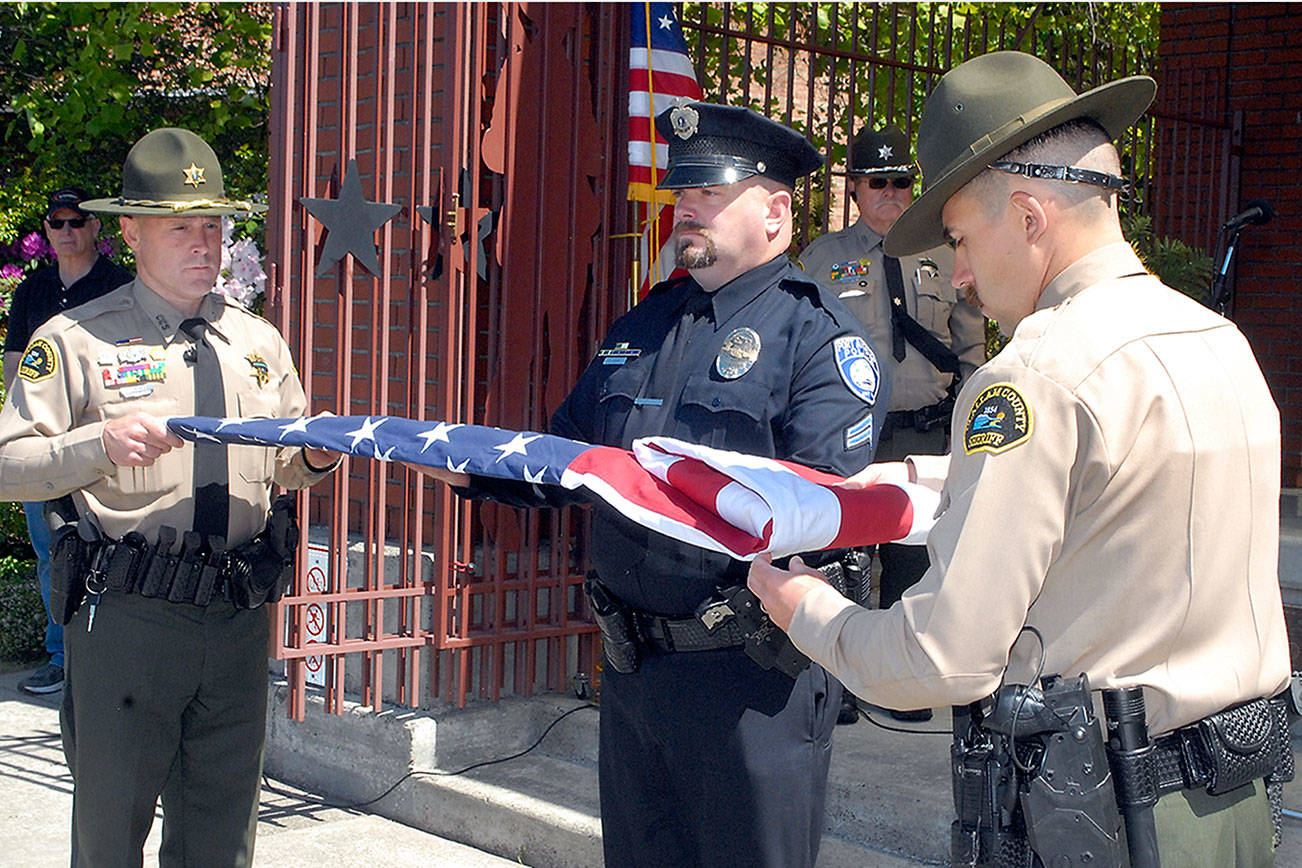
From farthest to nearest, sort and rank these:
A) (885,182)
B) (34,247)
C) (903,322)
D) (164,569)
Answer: (34,247) → (885,182) → (903,322) → (164,569)

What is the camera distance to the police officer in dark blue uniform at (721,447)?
9.29ft

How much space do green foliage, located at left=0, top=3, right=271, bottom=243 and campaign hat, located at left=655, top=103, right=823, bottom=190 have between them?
6.29m

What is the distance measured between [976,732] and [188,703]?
2232mm

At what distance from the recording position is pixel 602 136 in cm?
518

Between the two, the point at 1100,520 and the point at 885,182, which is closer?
the point at 1100,520

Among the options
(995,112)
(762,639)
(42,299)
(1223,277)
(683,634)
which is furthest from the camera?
(42,299)

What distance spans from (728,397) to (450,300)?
2068 millimetres

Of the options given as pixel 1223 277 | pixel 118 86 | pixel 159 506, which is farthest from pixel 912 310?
pixel 118 86

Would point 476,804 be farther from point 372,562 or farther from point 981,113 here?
point 981,113

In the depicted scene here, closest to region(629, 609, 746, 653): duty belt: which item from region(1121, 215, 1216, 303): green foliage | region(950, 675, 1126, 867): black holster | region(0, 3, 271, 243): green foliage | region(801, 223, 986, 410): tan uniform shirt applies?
region(950, 675, 1126, 867): black holster

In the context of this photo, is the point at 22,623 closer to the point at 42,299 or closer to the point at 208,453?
the point at 42,299

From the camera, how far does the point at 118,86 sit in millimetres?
8656

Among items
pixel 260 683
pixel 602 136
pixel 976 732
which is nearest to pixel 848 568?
pixel 976 732

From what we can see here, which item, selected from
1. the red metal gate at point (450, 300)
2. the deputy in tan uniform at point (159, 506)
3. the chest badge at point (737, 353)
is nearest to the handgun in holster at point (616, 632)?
the chest badge at point (737, 353)
